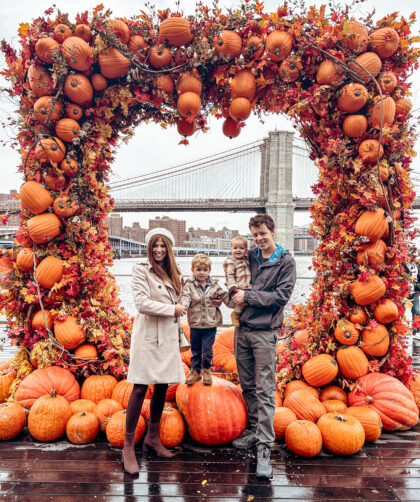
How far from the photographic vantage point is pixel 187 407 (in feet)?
8.25

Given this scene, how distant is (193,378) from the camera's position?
102 inches

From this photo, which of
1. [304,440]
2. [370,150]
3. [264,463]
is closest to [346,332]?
[304,440]

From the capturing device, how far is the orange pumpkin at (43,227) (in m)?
2.97

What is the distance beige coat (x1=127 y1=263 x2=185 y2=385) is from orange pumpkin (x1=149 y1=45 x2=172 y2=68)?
71.5 inches

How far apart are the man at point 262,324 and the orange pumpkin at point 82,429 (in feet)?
3.20

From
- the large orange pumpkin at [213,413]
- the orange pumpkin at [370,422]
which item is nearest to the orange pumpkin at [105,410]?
the large orange pumpkin at [213,413]

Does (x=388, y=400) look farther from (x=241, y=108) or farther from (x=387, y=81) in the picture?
(x=241, y=108)

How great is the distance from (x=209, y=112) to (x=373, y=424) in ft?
9.56

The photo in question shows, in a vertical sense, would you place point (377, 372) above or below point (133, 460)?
above

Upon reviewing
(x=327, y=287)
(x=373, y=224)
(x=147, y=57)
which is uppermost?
(x=147, y=57)

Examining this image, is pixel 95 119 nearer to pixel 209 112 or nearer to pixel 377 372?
pixel 209 112

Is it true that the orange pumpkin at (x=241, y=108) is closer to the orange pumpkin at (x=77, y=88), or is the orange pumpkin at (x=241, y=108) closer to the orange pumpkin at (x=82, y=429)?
the orange pumpkin at (x=77, y=88)

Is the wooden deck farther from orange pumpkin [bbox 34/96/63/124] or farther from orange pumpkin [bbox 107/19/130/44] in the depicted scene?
orange pumpkin [bbox 107/19/130/44]

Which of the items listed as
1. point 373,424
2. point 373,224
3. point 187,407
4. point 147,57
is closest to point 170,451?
point 187,407
